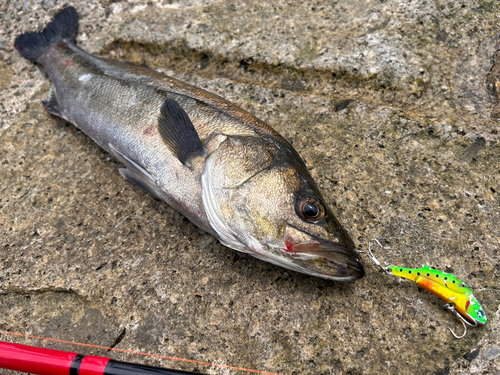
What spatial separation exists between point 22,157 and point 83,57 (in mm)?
931

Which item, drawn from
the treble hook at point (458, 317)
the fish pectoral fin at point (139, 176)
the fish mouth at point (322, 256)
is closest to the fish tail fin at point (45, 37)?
the fish pectoral fin at point (139, 176)

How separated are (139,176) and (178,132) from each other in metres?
0.48

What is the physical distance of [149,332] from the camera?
2.24 m

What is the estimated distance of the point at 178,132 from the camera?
2383 mm

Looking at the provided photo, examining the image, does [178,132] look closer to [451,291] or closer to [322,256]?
[322,256]

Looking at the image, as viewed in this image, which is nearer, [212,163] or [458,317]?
[458,317]

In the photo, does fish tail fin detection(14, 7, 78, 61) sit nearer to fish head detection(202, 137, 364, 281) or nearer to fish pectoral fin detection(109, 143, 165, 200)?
fish pectoral fin detection(109, 143, 165, 200)

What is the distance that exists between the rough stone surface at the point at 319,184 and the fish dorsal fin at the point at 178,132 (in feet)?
1.70

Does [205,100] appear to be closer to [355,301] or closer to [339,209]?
[339,209]

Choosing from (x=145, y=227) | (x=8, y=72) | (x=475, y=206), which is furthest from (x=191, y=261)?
(x=8, y=72)

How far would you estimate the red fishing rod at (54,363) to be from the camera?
179 centimetres

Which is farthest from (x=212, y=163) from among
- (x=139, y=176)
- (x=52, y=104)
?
(x=52, y=104)

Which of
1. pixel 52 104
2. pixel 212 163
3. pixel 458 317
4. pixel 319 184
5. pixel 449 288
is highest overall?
pixel 52 104

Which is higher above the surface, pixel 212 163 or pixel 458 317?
pixel 212 163
